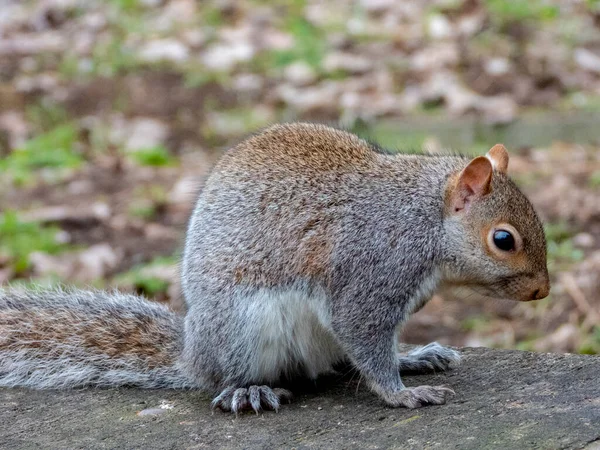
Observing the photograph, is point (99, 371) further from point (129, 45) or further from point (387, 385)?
point (129, 45)

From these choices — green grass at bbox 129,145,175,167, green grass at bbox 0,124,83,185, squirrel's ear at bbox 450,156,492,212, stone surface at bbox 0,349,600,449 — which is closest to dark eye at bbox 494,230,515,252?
squirrel's ear at bbox 450,156,492,212

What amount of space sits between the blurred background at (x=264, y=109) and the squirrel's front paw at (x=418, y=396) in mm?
1643

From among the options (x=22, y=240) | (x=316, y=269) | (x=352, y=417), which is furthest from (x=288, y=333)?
(x=22, y=240)

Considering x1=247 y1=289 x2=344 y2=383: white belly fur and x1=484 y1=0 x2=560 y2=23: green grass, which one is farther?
x1=484 y1=0 x2=560 y2=23: green grass

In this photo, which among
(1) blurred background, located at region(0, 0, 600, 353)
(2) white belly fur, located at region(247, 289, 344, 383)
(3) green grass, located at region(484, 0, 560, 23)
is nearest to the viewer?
(2) white belly fur, located at region(247, 289, 344, 383)

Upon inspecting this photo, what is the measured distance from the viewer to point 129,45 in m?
8.66

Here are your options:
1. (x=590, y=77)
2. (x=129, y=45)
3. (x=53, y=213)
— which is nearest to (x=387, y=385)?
(x=53, y=213)

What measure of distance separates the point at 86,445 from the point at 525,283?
1.25m

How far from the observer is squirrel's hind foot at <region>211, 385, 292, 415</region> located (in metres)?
2.68

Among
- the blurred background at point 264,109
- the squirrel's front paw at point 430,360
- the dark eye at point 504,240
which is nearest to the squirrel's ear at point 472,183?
the dark eye at point 504,240

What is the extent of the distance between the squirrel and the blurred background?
1.52m

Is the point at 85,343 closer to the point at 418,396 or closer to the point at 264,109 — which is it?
the point at 418,396

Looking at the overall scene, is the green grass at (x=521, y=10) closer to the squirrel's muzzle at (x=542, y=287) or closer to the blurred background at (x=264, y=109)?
the blurred background at (x=264, y=109)

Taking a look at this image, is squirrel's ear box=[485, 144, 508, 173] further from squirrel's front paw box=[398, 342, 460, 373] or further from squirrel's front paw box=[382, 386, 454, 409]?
squirrel's front paw box=[382, 386, 454, 409]
